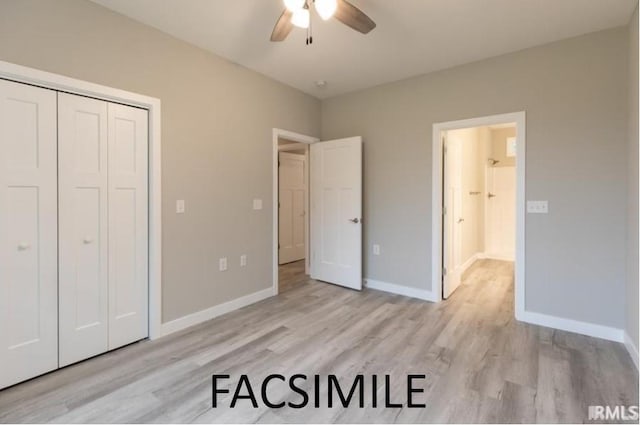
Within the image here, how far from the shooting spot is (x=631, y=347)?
2350 millimetres

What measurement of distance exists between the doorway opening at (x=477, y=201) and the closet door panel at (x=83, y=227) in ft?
10.5

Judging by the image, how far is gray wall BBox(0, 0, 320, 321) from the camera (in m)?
2.12

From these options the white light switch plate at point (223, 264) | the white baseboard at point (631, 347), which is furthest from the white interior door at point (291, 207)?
the white baseboard at point (631, 347)

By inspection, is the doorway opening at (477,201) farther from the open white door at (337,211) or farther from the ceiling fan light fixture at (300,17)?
the ceiling fan light fixture at (300,17)

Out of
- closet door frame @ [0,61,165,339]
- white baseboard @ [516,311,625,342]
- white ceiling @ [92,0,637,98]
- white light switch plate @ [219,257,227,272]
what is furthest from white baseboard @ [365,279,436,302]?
white ceiling @ [92,0,637,98]

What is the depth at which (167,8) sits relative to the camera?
2.37 metres

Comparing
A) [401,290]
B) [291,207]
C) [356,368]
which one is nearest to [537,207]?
[401,290]

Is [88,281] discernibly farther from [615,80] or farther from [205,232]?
[615,80]

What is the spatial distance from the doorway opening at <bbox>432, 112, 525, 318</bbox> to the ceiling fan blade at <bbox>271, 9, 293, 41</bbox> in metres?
2.03

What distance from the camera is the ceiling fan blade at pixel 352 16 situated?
6.44 ft

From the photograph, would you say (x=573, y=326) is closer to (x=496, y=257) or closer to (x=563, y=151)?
(x=563, y=151)

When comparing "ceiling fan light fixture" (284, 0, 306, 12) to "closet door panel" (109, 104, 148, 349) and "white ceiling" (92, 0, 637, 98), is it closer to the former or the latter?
"white ceiling" (92, 0, 637, 98)

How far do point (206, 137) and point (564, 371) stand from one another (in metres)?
3.45

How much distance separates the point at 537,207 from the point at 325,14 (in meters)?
2.53
